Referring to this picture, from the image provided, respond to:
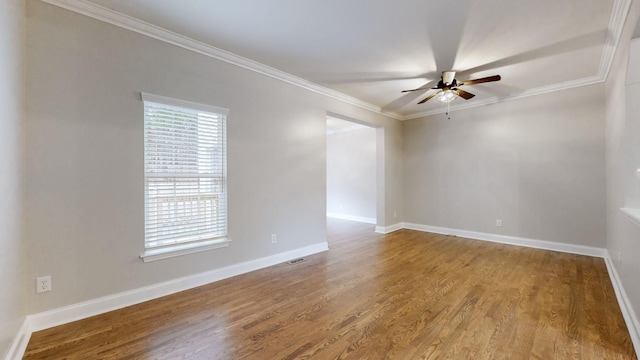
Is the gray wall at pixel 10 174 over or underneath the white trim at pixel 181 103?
underneath

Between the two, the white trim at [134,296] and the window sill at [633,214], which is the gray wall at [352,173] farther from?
the window sill at [633,214]

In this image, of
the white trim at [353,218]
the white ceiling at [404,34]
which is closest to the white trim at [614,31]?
the white ceiling at [404,34]

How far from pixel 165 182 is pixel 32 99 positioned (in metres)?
1.15

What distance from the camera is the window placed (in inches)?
105

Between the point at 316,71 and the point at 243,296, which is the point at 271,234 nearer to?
the point at 243,296

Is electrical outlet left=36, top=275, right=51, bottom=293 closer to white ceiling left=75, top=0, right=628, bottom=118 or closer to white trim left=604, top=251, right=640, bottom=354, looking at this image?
white ceiling left=75, top=0, right=628, bottom=118

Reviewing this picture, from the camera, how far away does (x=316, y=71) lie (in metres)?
3.66

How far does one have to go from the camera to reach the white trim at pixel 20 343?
5.60ft

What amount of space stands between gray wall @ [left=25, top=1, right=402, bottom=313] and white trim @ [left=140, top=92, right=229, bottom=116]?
54mm

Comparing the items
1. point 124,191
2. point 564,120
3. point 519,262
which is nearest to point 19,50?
point 124,191

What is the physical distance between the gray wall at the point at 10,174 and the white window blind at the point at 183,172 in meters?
0.85

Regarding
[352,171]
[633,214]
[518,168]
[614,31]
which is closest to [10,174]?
[633,214]

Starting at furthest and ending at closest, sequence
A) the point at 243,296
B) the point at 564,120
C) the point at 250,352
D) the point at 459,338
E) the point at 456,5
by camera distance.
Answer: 1. the point at 564,120
2. the point at 243,296
3. the point at 456,5
4. the point at 459,338
5. the point at 250,352

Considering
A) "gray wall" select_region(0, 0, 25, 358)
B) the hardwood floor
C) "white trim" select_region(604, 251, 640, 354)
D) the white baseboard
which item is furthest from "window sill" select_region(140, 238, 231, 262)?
"white trim" select_region(604, 251, 640, 354)
